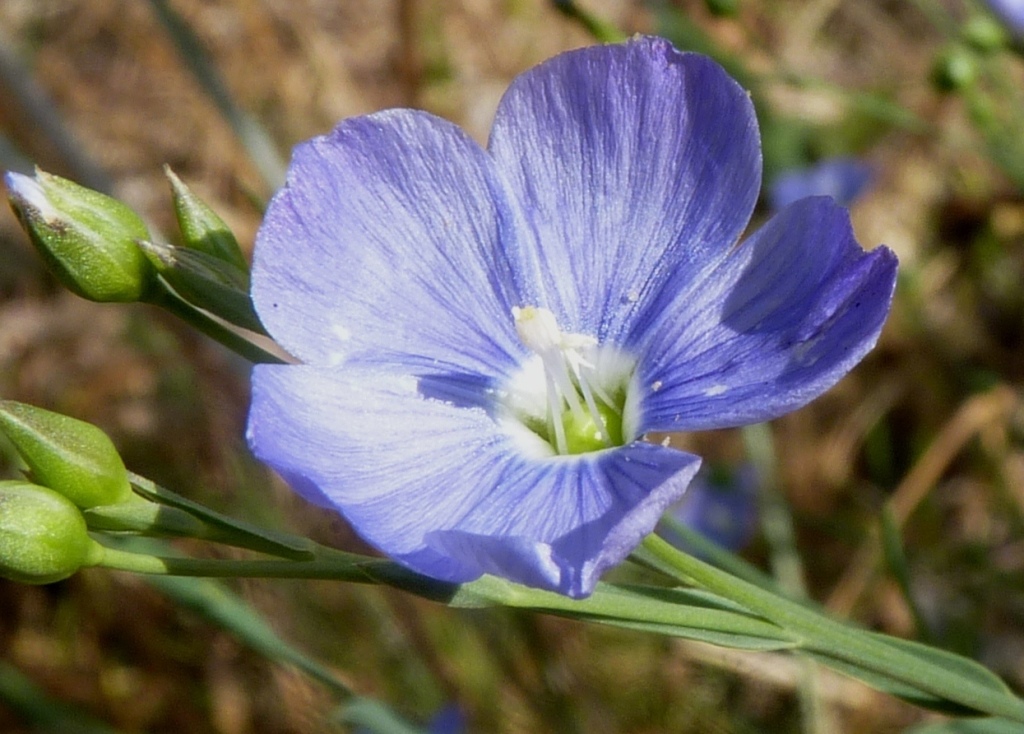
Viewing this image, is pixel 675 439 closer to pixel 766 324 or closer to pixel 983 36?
pixel 983 36

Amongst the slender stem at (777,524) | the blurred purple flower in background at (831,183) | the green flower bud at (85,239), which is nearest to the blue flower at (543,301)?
the green flower bud at (85,239)

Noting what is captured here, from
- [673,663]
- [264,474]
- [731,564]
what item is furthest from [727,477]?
[731,564]

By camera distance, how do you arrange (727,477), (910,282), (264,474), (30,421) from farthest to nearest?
(910,282), (727,477), (264,474), (30,421)

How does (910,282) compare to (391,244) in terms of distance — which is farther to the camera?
(910,282)

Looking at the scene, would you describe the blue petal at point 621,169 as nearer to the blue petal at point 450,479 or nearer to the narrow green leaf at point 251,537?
the blue petal at point 450,479

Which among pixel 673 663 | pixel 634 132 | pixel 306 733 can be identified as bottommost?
pixel 306 733

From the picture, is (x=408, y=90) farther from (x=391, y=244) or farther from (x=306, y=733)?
(x=391, y=244)

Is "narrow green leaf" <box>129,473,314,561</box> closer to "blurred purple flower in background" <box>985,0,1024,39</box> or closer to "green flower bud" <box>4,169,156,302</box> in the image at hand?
"green flower bud" <box>4,169,156,302</box>
